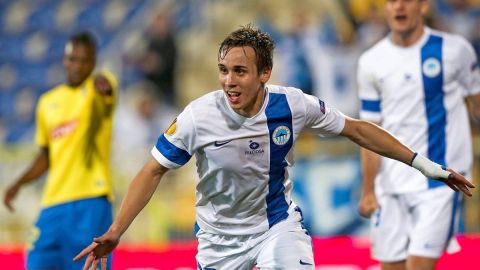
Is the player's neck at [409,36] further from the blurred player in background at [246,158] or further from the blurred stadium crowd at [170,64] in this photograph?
the blurred stadium crowd at [170,64]

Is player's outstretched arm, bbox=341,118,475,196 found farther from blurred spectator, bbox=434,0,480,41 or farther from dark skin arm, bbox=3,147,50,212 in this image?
blurred spectator, bbox=434,0,480,41

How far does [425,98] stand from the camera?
5848 mm

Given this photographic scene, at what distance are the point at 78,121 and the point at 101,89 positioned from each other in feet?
1.05

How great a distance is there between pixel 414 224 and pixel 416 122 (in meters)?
0.62

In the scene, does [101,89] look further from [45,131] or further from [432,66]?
[432,66]

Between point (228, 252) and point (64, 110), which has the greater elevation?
point (64, 110)

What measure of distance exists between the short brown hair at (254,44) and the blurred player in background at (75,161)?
2140 mm

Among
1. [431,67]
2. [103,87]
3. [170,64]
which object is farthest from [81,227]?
[170,64]

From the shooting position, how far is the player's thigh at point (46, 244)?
20.8ft

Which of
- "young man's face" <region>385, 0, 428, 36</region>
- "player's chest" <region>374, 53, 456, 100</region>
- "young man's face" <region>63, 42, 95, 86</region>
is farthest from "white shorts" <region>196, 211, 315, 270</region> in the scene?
"young man's face" <region>63, 42, 95, 86</region>

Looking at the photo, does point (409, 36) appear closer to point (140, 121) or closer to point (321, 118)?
point (321, 118)

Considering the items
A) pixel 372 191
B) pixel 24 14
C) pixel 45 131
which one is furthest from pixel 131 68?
pixel 372 191

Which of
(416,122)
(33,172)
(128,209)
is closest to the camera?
(128,209)

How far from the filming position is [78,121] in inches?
259
